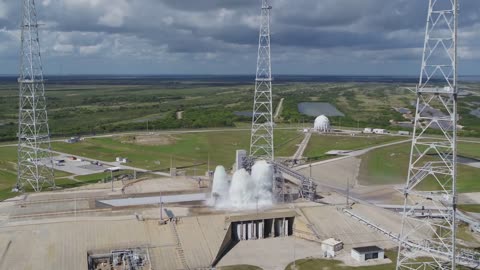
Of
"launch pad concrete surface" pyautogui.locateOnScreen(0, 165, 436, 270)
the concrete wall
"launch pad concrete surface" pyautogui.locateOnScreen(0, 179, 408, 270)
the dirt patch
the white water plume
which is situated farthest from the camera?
the dirt patch

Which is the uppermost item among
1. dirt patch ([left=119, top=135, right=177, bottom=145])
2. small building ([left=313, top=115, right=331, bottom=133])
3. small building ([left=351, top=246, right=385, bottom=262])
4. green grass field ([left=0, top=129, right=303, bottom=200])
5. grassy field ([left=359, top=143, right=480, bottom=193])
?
small building ([left=313, top=115, right=331, bottom=133])

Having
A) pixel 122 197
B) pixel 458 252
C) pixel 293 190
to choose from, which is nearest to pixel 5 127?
pixel 122 197

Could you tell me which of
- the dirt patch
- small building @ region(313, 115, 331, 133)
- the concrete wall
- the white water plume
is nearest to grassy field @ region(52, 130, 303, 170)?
the dirt patch

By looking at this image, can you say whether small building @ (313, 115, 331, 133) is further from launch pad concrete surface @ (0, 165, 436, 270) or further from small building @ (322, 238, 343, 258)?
small building @ (322, 238, 343, 258)

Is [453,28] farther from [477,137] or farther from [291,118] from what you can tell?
[291,118]

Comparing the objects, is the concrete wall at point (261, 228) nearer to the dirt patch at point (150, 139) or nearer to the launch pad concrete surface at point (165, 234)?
the launch pad concrete surface at point (165, 234)

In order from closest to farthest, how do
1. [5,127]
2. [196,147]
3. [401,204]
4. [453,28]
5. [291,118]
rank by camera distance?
[453,28] < [401,204] < [196,147] < [5,127] < [291,118]

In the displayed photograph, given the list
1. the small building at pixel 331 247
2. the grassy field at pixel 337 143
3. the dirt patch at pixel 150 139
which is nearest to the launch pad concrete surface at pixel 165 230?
the small building at pixel 331 247
